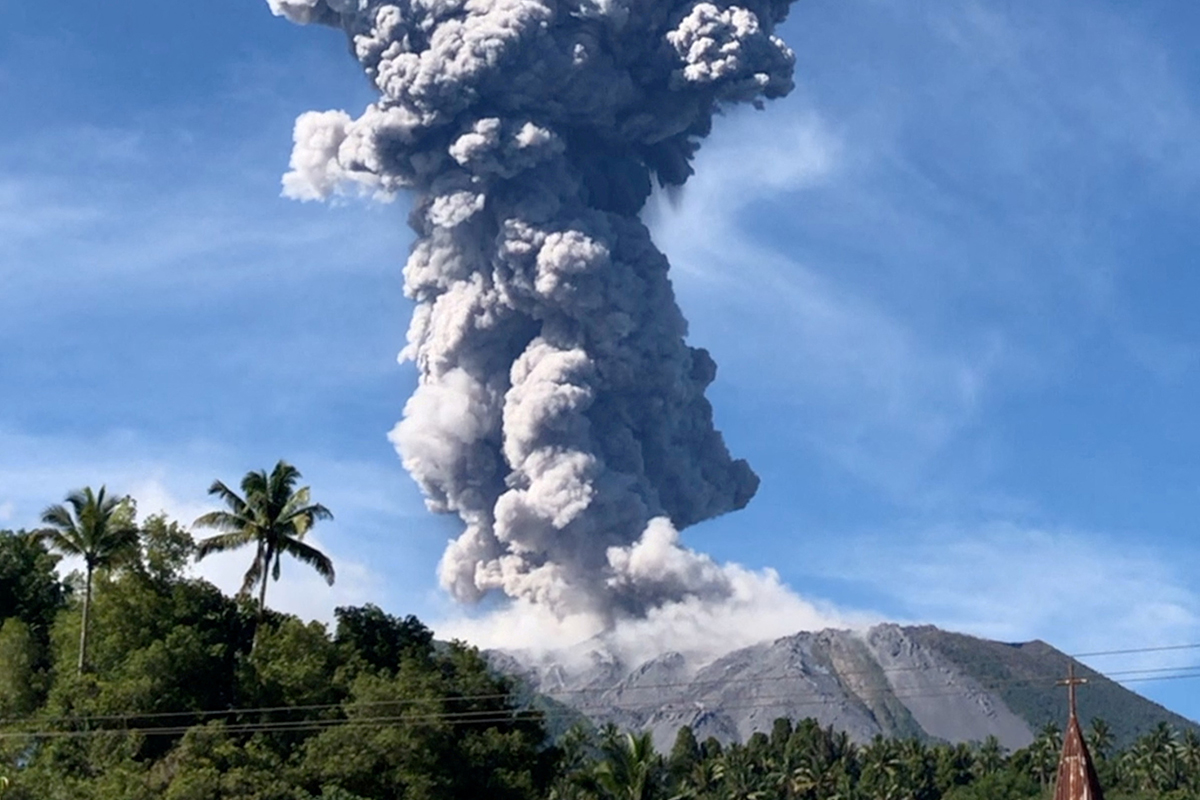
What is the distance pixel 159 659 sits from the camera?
72.3m

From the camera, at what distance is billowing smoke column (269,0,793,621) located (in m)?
174

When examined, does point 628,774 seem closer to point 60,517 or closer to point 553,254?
point 60,517

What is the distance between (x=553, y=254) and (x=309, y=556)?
9886 cm

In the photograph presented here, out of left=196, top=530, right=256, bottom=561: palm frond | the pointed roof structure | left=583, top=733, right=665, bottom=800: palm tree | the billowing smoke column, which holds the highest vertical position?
the billowing smoke column

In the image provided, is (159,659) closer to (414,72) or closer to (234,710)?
(234,710)

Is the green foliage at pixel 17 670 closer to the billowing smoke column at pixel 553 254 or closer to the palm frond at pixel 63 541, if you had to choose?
the palm frond at pixel 63 541

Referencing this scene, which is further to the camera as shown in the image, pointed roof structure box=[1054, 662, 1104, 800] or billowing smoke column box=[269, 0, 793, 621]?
billowing smoke column box=[269, 0, 793, 621]

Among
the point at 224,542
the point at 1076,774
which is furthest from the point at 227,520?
the point at 1076,774

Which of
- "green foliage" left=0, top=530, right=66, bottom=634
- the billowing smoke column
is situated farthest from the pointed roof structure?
the billowing smoke column

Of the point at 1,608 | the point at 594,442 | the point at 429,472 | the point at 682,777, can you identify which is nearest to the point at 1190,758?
the point at 682,777

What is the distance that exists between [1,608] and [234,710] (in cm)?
1678

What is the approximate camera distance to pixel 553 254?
176500 mm

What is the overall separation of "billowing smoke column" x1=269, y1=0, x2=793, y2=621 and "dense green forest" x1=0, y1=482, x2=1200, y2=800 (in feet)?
303

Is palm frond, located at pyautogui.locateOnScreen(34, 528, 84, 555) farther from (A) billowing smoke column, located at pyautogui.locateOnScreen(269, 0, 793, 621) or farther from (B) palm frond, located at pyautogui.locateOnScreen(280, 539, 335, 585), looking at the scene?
(A) billowing smoke column, located at pyautogui.locateOnScreen(269, 0, 793, 621)
